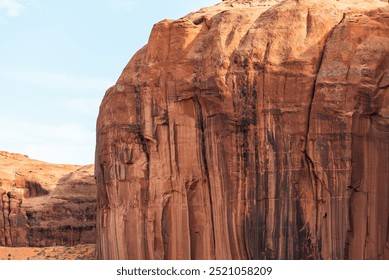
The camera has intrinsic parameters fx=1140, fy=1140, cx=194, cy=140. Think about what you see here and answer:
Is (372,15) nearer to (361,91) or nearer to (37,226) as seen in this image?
(361,91)

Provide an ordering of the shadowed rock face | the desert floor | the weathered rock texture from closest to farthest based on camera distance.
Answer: the shadowed rock face → the desert floor → the weathered rock texture

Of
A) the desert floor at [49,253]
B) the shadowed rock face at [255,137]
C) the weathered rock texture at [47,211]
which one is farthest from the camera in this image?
the weathered rock texture at [47,211]

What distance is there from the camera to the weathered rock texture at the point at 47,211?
89125mm

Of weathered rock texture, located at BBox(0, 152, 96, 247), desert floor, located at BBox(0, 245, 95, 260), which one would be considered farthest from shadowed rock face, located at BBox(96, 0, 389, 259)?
weathered rock texture, located at BBox(0, 152, 96, 247)

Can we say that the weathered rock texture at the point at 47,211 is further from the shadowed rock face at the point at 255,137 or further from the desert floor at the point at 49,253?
the shadowed rock face at the point at 255,137

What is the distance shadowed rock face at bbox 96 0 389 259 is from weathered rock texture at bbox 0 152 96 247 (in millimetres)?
26808

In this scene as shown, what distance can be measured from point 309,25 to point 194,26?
704cm

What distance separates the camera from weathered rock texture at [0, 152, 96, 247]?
89.1 meters

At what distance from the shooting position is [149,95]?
60.9m

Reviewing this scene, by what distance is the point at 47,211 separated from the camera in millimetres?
89625

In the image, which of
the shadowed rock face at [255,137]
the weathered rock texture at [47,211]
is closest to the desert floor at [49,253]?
the weathered rock texture at [47,211]

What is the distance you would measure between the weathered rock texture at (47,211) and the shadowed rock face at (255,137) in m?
26.8

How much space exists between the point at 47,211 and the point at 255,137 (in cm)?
3629

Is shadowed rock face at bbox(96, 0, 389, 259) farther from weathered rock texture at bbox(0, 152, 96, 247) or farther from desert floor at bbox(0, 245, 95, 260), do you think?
weathered rock texture at bbox(0, 152, 96, 247)
